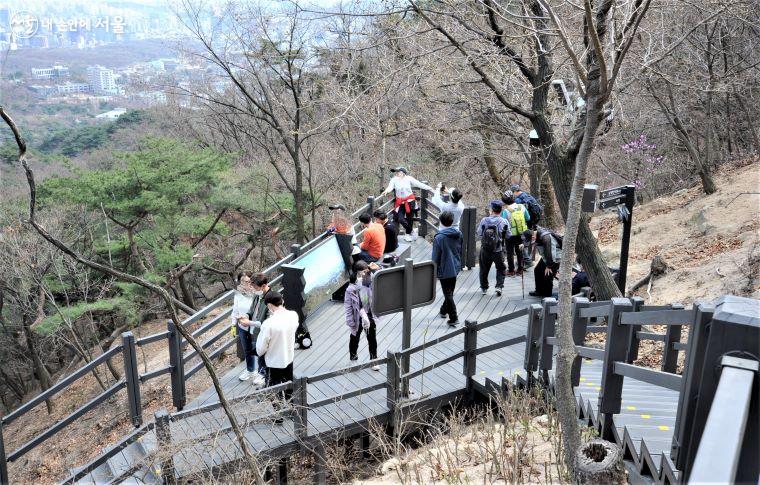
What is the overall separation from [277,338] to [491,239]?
460 centimetres

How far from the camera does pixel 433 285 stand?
7.91 m

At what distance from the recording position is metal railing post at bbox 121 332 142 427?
6516 mm

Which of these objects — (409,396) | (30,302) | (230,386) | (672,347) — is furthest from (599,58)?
(30,302)

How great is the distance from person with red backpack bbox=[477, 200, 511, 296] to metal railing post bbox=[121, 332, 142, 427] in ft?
18.8

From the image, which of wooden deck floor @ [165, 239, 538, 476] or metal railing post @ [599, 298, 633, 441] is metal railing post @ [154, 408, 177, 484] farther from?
metal railing post @ [599, 298, 633, 441]

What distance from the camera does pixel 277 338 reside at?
6934mm

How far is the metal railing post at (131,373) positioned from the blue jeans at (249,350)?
1.55 meters

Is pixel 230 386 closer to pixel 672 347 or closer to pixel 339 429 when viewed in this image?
pixel 339 429

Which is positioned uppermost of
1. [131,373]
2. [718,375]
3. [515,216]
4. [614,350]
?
[718,375]

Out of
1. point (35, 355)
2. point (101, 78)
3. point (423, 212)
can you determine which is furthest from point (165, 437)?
point (101, 78)

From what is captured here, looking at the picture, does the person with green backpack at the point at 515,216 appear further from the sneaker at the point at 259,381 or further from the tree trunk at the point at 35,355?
the tree trunk at the point at 35,355

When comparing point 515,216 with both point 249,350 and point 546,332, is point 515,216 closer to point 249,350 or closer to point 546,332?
point 546,332

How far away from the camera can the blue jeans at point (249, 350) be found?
7.94 m

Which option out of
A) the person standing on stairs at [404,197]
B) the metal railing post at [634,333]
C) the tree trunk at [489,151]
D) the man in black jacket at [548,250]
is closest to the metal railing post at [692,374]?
the metal railing post at [634,333]
